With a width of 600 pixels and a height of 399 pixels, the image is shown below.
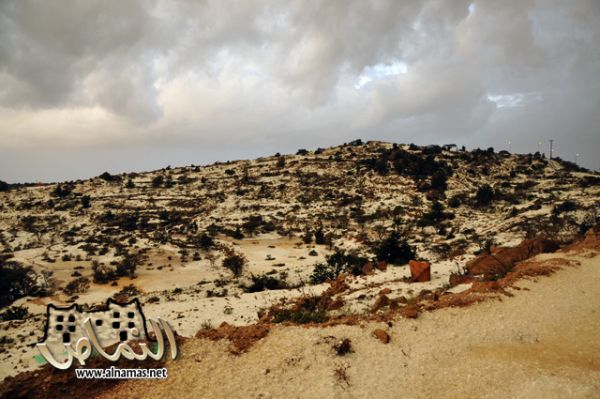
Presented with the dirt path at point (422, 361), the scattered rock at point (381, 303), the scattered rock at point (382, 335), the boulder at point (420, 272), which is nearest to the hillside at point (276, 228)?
the scattered rock at point (381, 303)

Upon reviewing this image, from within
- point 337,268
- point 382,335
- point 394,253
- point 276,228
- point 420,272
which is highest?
point 382,335

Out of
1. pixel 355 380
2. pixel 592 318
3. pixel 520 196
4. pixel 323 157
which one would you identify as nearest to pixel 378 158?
pixel 323 157

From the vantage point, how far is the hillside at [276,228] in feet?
59.6

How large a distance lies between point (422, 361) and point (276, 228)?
29.8 meters

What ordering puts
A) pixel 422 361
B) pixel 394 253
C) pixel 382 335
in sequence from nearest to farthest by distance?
pixel 422 361 < pixel 382 335 < pixel 394 253

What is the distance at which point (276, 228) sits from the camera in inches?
1508

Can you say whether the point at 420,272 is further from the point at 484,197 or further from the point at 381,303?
the point at 484,197

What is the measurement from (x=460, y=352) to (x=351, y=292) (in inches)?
278

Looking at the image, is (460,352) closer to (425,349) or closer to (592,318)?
(425,349)

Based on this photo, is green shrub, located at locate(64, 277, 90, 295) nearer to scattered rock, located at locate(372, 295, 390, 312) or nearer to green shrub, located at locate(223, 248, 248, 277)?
green shrub, located at locate(223, 248, 248, 277)

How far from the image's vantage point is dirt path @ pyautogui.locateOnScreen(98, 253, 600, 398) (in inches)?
314

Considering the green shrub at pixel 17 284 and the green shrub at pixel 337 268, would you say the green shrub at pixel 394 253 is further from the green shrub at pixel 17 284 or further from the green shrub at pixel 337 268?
the green shrub at pixel 17 284

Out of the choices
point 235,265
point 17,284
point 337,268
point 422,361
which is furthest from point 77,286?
point 422,361

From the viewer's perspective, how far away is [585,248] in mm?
17109
